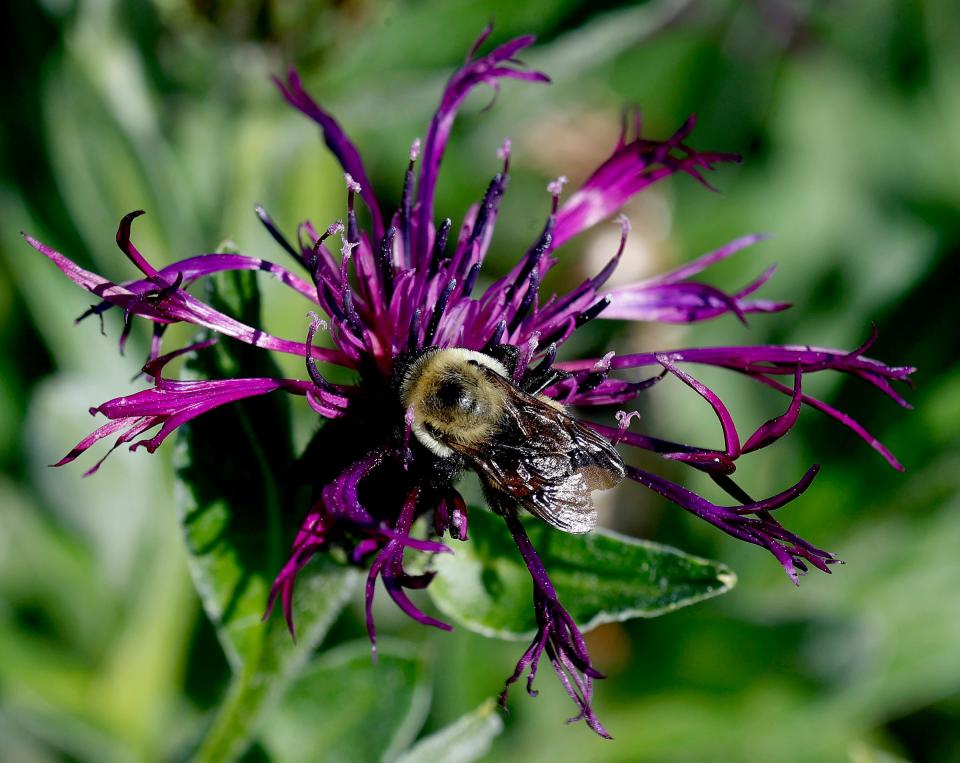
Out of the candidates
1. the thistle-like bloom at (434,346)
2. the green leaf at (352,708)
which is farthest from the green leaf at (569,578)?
the green leaf at (352,708)

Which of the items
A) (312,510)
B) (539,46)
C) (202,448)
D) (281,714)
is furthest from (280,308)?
(312,510)

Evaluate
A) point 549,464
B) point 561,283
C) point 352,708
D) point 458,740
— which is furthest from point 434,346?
point 561,283

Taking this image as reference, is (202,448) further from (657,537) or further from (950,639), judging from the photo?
(950,639)

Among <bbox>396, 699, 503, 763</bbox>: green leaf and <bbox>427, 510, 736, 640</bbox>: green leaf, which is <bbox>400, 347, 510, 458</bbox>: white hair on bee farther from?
<bbox>396, 699, 503, 763</bbox>: green leaf

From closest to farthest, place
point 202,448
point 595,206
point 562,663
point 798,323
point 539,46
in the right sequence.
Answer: point 562,663, point 202,448, point 595,206, point 539,46, point 798,323

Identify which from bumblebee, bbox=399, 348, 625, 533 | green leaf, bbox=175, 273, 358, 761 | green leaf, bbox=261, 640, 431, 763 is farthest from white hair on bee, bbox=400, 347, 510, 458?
green leaf, bbox=261, 640, 431, 763

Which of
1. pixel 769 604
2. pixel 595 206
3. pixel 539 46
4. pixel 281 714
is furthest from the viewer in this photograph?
pixel 769 604
